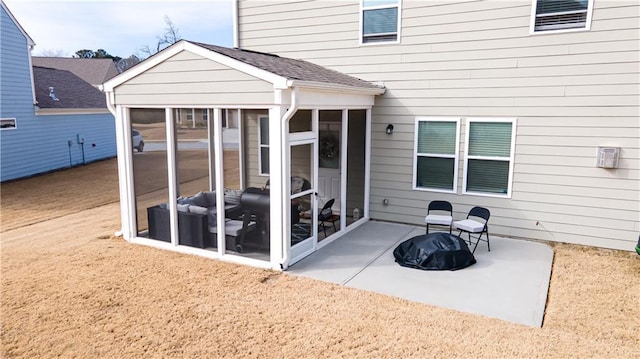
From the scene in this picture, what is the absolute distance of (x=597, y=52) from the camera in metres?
6.78

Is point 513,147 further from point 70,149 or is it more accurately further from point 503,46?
point 70,149

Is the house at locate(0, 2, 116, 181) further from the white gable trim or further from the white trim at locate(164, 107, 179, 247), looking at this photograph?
the white trim at locate(164, 107, 179, 247)

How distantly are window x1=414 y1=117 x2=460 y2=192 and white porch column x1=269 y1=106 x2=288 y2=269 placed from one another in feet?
11.1

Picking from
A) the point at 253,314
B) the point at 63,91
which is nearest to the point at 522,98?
the point at 253,314

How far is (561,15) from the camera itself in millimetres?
6961

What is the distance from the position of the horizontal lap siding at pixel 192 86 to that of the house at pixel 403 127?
22 millimetres

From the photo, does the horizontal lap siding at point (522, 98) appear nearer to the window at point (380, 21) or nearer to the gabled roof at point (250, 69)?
the window at point (380, 21)

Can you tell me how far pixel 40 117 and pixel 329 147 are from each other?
38.8ft

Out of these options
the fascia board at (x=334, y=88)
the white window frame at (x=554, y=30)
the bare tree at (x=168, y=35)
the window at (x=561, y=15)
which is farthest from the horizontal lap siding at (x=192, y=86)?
the bare tree at (x=168, y=35)

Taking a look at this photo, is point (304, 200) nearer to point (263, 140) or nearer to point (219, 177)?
point (219, 177)

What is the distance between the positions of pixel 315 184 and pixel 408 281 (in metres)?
2.07

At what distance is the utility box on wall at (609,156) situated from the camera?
22.2ft

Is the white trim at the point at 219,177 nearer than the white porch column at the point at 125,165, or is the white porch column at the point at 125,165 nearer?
the white trim at the point at 219,177

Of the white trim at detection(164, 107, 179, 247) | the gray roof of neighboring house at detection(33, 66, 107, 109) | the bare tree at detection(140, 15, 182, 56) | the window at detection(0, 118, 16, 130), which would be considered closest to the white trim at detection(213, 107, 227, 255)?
the white trim at detection(164, 107, 179, 247)
